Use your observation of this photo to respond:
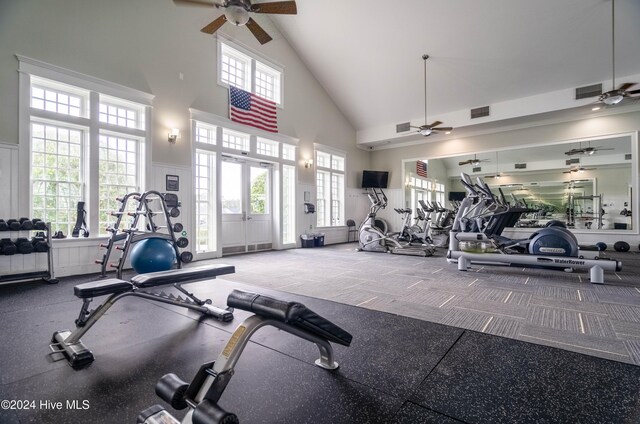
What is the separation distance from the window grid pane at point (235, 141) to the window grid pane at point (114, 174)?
6.50ft

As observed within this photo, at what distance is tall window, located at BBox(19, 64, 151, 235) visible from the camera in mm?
4617

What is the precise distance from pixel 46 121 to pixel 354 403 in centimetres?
578

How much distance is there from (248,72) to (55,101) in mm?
4067

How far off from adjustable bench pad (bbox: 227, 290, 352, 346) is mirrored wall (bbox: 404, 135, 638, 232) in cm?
743

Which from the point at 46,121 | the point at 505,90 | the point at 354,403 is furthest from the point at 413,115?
the point at 354,403

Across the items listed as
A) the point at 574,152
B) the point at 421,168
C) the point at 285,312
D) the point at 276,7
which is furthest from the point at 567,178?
the point at 285,312

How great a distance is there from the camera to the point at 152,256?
416cm

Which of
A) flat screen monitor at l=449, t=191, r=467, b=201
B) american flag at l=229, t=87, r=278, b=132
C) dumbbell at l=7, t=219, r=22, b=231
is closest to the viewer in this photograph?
dumbbell at l=7, t=219, r=22, b=231

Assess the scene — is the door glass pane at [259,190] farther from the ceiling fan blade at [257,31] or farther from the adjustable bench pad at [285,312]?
the adjustable bench pad at [285,312]

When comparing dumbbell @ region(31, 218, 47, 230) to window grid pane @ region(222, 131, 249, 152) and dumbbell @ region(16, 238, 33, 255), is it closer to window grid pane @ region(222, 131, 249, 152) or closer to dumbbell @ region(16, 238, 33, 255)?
dumbbell @ region(16, 238, 33, 255)

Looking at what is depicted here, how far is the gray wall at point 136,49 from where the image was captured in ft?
14.1

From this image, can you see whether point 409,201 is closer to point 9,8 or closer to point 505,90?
point 505,90

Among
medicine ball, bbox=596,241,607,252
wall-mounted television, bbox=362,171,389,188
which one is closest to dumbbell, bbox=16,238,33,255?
wall-mounted television, bbox=362,171,389,188

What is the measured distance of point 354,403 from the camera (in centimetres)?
164
